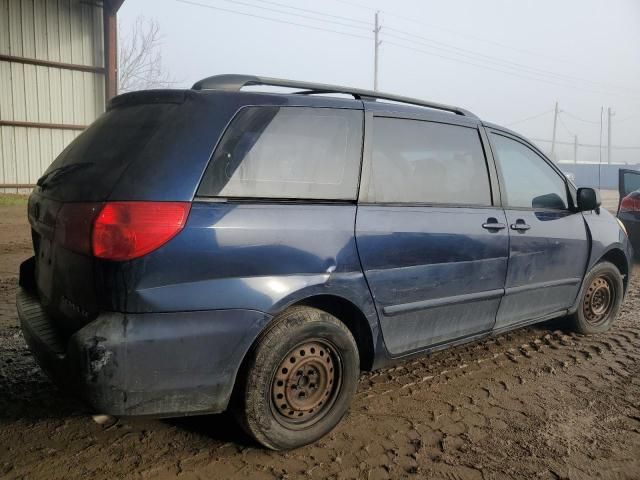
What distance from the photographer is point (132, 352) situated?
79.3 inches

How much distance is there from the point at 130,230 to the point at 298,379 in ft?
3.48

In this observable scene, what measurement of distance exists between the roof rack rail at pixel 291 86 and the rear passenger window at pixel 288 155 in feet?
0.61

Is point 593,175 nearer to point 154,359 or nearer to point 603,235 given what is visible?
point 603,235

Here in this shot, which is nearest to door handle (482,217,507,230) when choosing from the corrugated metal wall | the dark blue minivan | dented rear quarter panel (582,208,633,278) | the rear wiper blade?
the dark blue minivan

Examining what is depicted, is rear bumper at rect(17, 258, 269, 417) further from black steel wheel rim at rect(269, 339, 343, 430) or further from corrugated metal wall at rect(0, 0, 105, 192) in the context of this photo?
corrugated metal wall at rect(0, 0, 105, 192)

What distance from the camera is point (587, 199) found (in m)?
3.92

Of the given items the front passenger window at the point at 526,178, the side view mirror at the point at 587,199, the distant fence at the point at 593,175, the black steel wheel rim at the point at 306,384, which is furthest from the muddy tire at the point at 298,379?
the distant fence at the point at 593,175

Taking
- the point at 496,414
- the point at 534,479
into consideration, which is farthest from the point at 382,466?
the point at 496,414

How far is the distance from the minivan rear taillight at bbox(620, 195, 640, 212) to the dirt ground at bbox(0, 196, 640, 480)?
4739mm

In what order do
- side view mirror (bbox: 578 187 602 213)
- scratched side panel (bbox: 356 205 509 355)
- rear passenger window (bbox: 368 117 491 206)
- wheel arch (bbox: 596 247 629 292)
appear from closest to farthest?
scratched side panel (bbox: 356 205 509 355), rear passenger window (bbox: 368 117 491 206), side view mirror (bbox: 578 187 602 213), wheel arch (bbox: 596 247 629 292)

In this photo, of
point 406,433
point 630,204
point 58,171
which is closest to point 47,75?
point 58,171

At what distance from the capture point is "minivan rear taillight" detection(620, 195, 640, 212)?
754cm

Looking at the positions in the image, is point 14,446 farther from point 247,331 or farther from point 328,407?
point 328,407

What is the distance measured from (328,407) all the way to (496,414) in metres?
1.00
